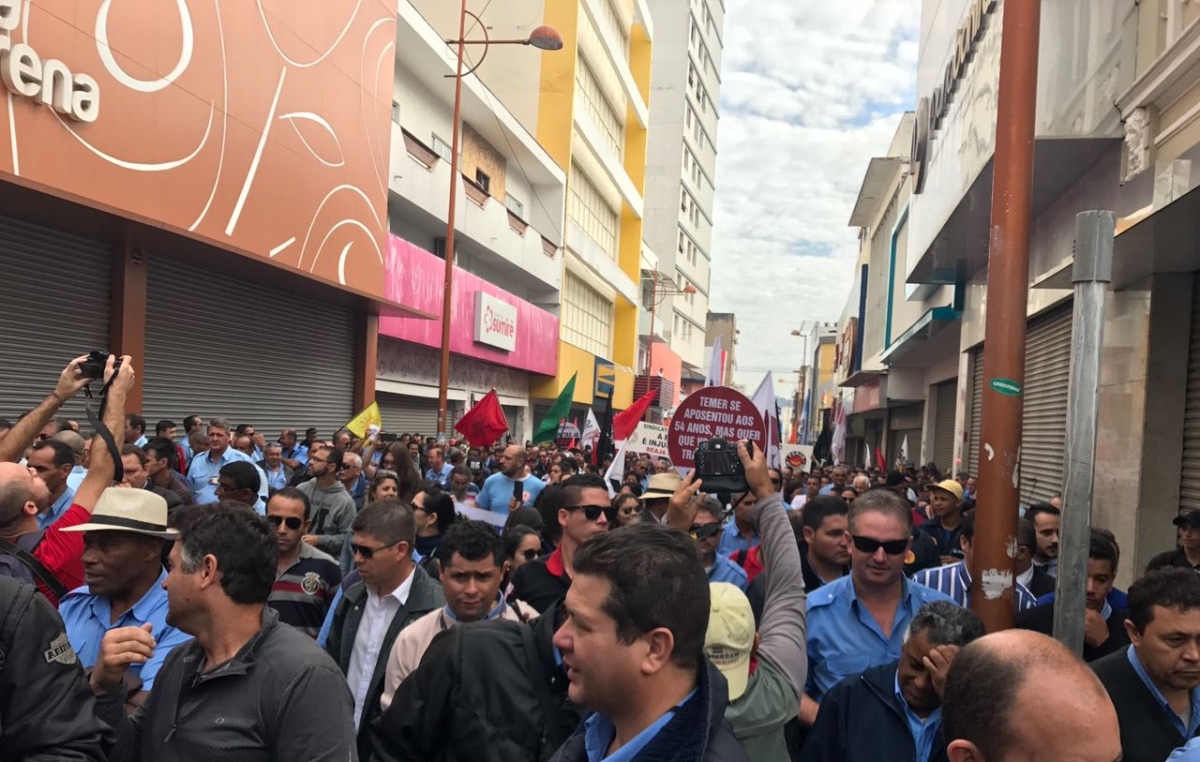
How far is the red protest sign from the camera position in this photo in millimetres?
6520

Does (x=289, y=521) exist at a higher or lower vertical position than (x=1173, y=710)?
higher

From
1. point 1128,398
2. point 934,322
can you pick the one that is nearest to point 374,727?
point 1128,398

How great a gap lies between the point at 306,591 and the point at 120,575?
1.50 metres

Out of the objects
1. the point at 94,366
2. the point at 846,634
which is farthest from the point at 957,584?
the point at 94,366

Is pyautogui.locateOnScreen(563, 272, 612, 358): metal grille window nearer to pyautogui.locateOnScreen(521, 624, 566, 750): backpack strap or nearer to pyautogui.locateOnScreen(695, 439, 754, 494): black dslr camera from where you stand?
pyautogui.locateOnScreen(695, 439, 754, 494): black dslr camera

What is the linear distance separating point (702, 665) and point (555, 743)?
1.15m

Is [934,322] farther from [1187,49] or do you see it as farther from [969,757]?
[969,757]

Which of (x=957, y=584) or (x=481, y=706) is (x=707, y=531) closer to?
(x=957, y=584)

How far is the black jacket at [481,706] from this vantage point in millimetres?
2936

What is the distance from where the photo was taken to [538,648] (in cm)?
304

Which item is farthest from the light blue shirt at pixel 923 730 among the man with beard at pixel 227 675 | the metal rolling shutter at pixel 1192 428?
the metal rolling shutter at pixel 1192 428

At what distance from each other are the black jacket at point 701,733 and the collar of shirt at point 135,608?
93.0 inches

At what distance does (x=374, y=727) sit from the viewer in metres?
3.06

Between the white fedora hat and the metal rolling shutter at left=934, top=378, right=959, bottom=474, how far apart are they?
21123 millimetres
